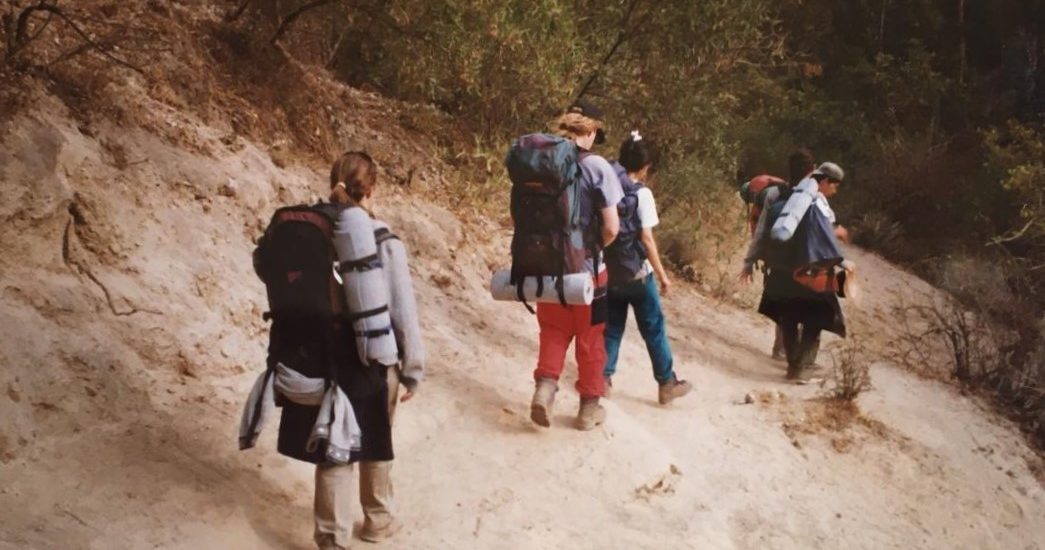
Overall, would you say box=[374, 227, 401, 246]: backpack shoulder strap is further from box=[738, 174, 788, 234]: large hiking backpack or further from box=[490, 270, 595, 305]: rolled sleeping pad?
box=[738, 174, 788, 234]: large hiking backpack

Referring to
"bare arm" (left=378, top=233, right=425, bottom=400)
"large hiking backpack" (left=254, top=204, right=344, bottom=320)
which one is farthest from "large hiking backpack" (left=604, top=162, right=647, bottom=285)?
"large hiking backpack" (left=254, top=204, right=344, bottom=320)

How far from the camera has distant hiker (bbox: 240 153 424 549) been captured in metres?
3.63

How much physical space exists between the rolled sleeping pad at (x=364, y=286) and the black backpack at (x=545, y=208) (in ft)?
4.20

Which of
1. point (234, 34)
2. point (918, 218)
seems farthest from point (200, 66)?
point (918, 218)

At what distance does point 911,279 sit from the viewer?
11.7m

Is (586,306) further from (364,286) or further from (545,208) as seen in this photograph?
(364,286)

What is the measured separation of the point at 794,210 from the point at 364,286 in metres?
4.00

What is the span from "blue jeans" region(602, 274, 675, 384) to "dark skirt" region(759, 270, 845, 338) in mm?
1307

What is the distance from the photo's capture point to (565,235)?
A: 16.0 feet

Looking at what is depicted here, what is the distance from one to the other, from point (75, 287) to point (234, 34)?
327 centimetres

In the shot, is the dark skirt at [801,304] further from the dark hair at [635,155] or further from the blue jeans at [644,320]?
the dark hair at [635,155]

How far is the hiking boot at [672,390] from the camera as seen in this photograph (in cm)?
639

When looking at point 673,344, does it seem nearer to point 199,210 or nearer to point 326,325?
point 199,210

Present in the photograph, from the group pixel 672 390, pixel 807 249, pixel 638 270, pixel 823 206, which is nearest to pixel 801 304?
pixel 807 249
